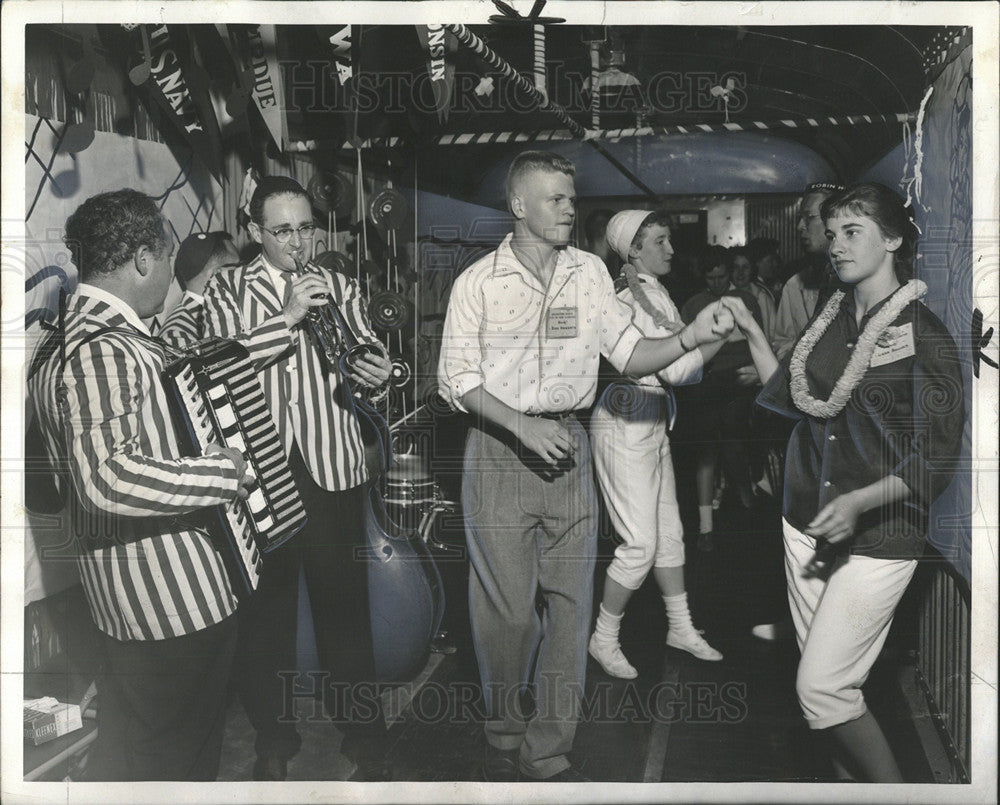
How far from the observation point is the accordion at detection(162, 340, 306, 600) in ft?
13.0

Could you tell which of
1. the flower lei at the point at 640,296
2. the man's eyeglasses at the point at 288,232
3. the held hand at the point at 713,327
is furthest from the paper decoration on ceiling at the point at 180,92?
the held hand at the point at 713,327

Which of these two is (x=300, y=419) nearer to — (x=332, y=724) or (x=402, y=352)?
(x=402, y=352)

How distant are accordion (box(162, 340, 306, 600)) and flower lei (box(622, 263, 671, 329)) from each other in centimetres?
148

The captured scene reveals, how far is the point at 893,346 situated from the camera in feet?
13.0

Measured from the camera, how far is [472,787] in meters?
4.13

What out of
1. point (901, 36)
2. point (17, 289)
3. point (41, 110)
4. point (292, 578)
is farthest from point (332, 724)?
point (901, 36)

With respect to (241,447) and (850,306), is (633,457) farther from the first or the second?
(241,447)

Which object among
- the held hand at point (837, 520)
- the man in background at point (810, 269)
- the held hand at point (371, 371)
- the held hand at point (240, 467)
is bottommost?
the held hand at point (837, 520)

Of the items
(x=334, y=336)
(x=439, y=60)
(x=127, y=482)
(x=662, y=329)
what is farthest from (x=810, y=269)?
Answer: (x=127, y=482)

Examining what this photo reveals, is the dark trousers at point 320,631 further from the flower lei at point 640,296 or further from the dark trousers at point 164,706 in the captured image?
the flower lei at point 640,296

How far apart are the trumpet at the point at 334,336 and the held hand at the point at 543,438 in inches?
25.2

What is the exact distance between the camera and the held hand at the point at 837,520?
158 inches

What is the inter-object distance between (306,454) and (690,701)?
69.7 inches

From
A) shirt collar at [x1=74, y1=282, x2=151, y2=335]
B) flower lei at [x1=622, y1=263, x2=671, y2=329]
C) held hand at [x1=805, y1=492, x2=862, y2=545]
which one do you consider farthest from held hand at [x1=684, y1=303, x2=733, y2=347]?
shirt collar at [x1=74, y1=282, x2=151, y2=335]
